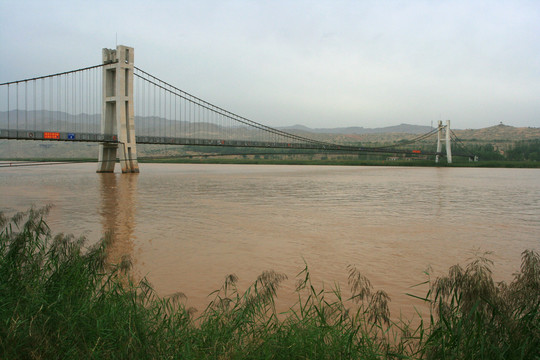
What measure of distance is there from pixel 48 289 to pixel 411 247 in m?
5.14

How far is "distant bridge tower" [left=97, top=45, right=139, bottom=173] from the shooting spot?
96.2 feet

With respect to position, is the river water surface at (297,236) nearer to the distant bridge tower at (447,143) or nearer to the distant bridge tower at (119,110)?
the distant bridge tower at (119,110)

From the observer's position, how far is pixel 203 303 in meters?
3.84

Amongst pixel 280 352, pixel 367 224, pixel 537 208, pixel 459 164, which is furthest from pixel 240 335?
pixel 459 164

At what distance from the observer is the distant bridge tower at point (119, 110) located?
2931 centimetres

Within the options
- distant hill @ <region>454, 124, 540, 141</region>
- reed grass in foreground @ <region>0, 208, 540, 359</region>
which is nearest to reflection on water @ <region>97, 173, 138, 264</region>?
reed grass in foreground @ <region>0, 208, 540, 359</region>

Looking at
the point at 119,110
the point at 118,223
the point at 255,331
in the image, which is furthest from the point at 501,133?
the point at 255,331

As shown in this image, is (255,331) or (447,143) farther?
(447,143)

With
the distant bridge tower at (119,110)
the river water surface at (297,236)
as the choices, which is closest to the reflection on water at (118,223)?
the river water surface at (297,236)

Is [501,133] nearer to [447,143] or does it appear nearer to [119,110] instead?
[447,143]

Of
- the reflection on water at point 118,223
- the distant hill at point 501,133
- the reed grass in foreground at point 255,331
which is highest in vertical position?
the distant hill at point 501,133

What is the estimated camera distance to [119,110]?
29.2m

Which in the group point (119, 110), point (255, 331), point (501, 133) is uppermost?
point (501, 133)

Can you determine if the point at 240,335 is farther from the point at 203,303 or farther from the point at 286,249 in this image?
the point at 286,249
